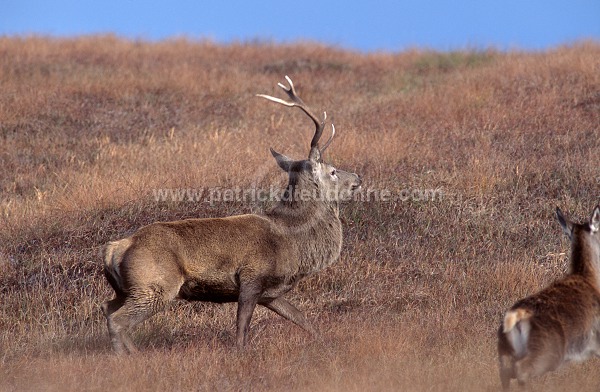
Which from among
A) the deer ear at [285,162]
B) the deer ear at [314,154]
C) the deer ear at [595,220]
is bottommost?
the deer ear at [595,220]

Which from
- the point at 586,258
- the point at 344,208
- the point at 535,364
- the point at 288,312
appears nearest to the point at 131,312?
the point at 288,312

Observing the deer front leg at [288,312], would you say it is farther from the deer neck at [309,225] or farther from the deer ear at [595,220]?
the deer ear at [595,220]

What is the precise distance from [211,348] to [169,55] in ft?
50.1

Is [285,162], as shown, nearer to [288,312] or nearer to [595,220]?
[288,312]

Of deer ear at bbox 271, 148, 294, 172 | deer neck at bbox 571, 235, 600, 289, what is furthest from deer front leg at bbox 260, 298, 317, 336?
deer neck at bbox 571, 235, 600, 289

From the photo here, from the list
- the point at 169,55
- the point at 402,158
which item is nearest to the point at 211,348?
the point at 402,158

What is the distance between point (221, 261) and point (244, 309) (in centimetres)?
46

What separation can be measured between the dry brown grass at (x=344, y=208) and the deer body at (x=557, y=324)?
0.69 m

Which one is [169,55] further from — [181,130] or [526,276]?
[526,276]

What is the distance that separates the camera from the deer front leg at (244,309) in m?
7.86

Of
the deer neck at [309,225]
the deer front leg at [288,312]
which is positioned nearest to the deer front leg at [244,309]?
the deer front leg at [288,312]

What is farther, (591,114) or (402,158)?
(591,114)

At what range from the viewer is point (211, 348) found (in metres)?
8.08

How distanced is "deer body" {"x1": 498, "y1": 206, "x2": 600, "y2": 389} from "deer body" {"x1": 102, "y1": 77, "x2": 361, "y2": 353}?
2619mm
